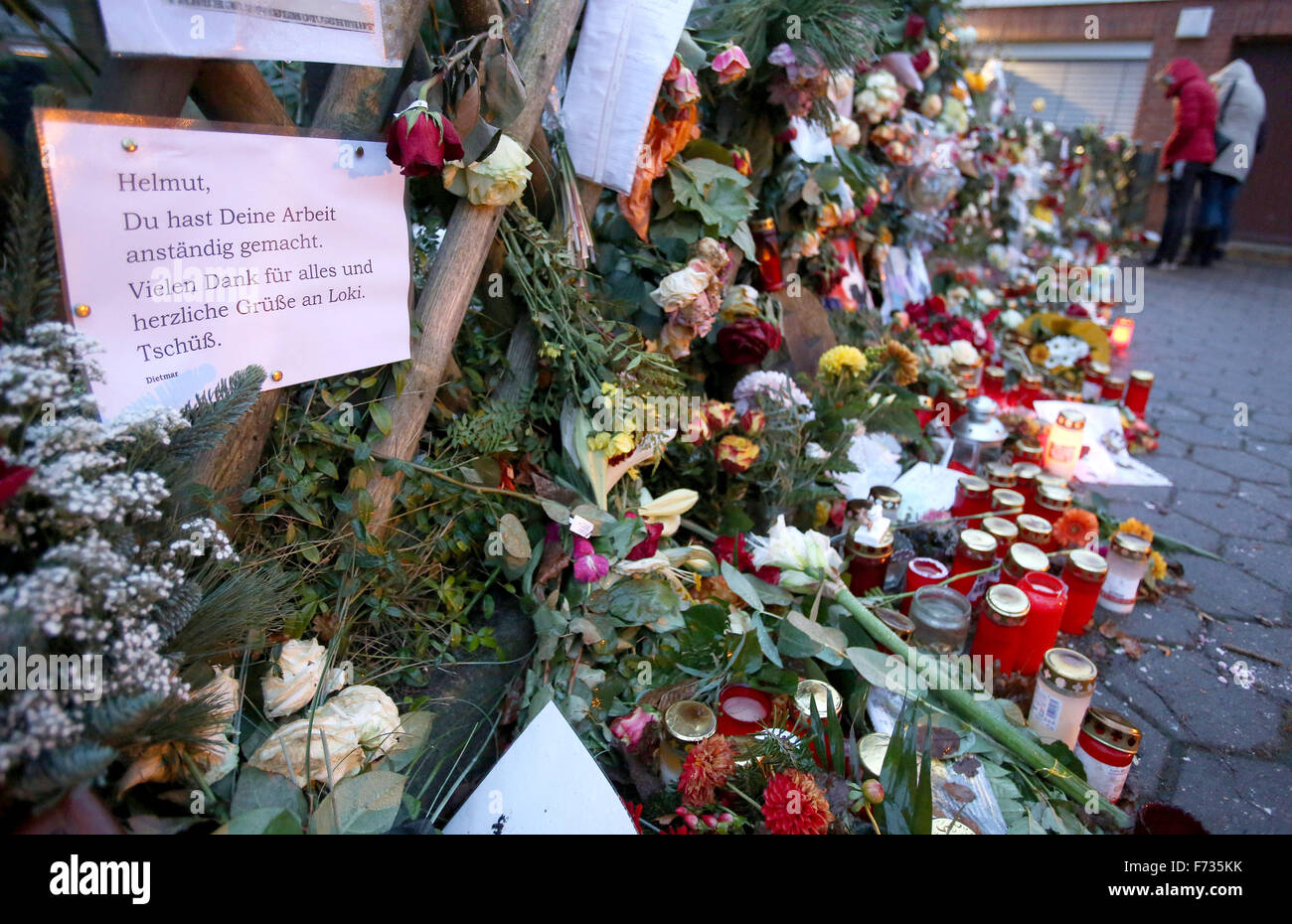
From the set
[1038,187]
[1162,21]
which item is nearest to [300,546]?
[1038,187]

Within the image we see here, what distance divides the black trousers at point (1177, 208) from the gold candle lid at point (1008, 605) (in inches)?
284

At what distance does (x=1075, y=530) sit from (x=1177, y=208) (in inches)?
269

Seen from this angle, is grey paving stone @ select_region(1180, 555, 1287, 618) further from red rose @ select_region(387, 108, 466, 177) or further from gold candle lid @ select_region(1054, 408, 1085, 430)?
red rose @ select_region(387, 108, 466, 177)

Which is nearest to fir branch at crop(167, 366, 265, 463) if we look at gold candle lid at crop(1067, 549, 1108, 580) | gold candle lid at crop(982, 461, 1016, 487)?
gold candle lid at crop(1067, 549, 1108, 580)

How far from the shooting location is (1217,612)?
209 centimetres

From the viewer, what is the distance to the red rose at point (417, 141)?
116cm

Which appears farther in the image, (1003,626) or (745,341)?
(745,341)

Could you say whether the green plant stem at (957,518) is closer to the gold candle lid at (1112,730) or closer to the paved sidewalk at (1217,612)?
the paved sidewalk at (1217,612)

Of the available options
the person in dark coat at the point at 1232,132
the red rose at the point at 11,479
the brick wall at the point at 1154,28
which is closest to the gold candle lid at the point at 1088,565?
the red rose at the point at 11,479

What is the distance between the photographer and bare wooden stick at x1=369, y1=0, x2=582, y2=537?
1379 millimetres

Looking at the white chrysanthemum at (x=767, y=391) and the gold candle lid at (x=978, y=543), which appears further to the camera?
the white chrysanthemum at (x=767, y=391)

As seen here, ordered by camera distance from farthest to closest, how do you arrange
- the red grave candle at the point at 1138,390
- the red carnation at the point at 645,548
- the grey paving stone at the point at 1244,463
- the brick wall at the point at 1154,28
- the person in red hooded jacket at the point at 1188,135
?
1. the brick wall at the point at 1154,28
2. the person in red hooded jacket at the point at 1188,135
3. the red grave candle at the point at 1138,390
4. the grey paving stone at the point at 1244,463
5. the red carnation at the point at 645,548

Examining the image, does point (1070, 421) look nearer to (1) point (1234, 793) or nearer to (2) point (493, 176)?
(1) point (1234, 793)

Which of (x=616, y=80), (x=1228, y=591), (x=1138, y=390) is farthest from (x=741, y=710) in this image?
(x=1138, y=390)
